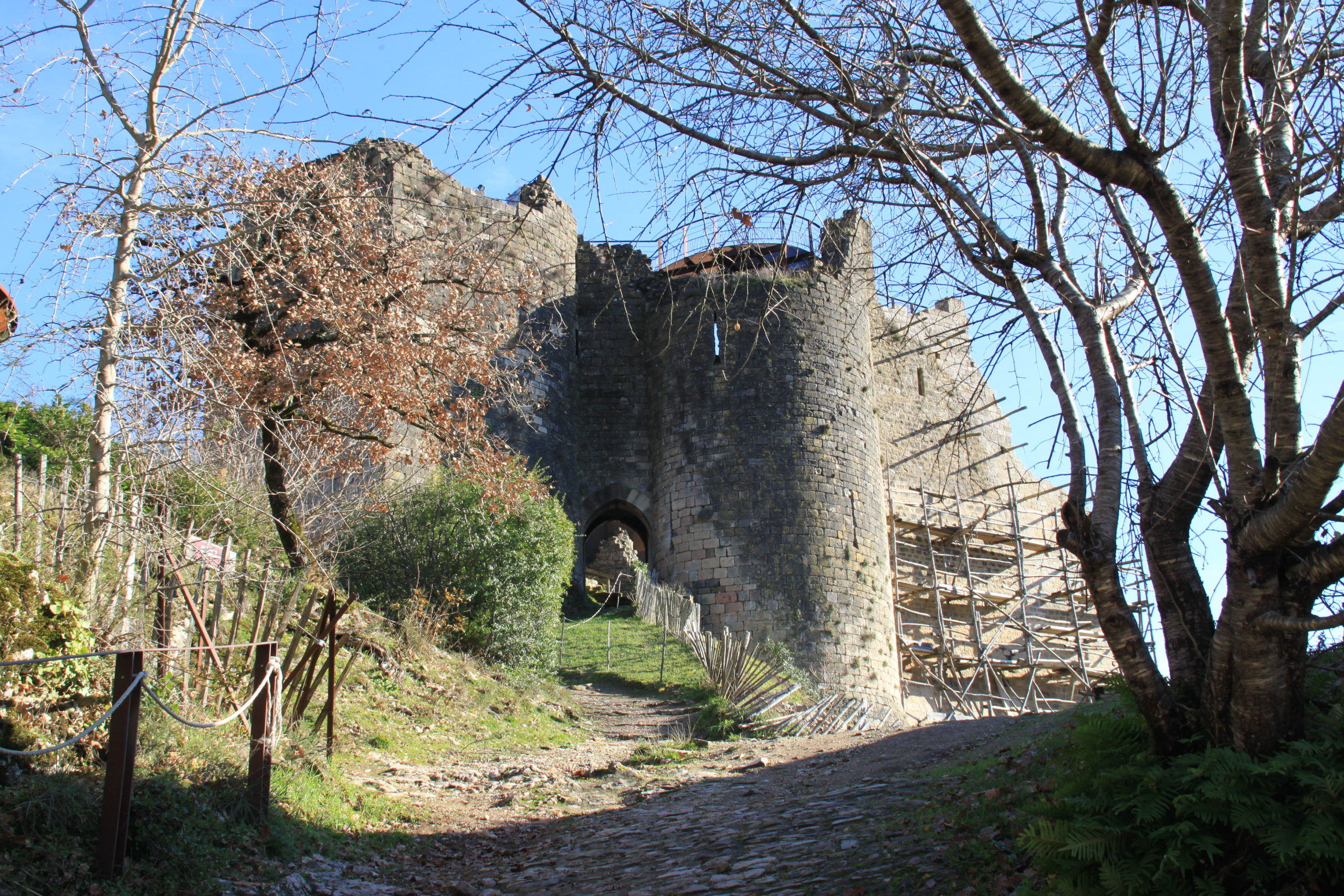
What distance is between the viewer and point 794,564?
51.4 feet

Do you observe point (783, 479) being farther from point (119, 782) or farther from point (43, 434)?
point (119, 782)

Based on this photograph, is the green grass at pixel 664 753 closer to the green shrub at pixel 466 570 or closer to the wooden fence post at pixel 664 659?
the green shrub at pixel 466 570

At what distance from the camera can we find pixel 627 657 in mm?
13164

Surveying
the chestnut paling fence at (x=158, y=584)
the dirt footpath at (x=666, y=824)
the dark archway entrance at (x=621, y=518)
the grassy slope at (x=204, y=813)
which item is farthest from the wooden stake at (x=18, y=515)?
Answer: the dark archway entrance at (x=621, y=518)

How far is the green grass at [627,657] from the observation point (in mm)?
12211

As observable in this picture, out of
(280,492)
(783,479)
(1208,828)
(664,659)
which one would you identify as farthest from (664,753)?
(783,479)

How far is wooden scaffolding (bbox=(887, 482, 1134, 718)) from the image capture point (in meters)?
18.6

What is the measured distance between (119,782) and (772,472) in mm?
13027

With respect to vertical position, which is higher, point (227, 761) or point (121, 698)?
point (121, 698)

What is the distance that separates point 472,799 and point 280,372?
11.9ft

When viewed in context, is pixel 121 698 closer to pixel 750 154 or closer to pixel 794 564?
pixel 750 154

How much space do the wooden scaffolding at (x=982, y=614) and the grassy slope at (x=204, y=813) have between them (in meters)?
12.9

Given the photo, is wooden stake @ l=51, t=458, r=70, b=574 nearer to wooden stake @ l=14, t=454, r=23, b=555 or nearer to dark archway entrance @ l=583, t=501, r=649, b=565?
wooden stake @ l=14, t=454, r=23, b=555

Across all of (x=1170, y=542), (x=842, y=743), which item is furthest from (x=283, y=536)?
(x=1170, y=542)
